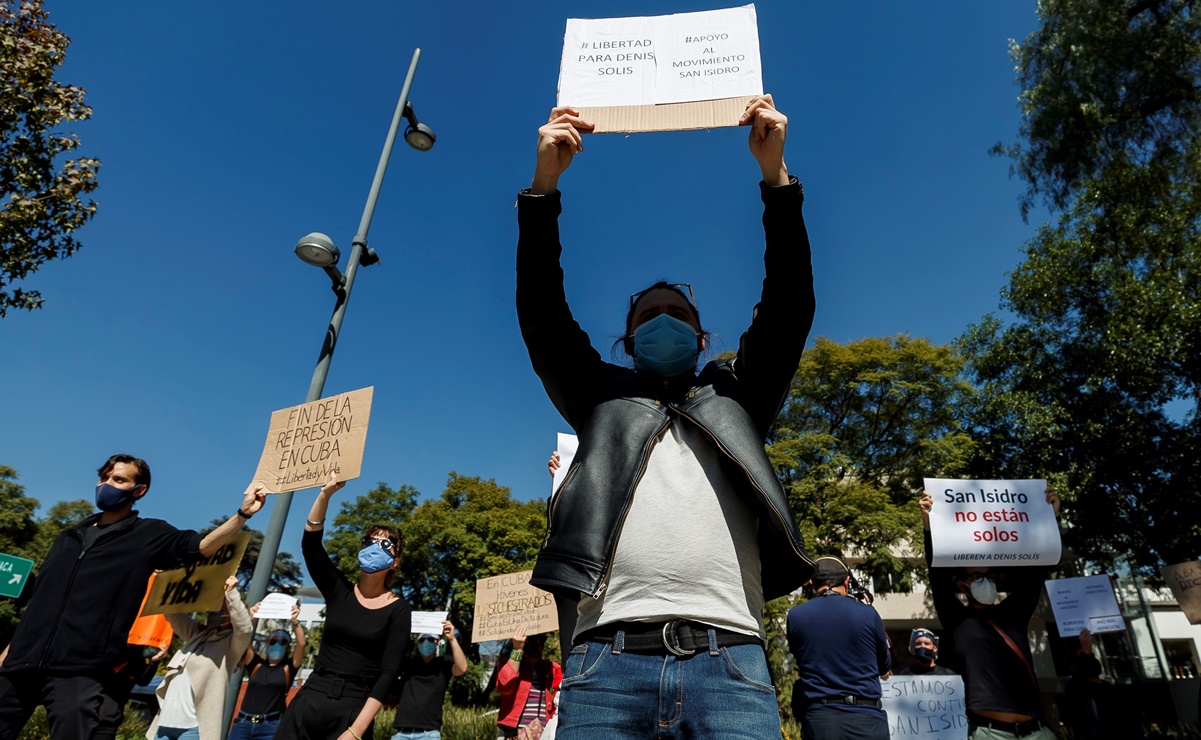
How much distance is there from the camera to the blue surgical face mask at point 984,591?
4898 mm

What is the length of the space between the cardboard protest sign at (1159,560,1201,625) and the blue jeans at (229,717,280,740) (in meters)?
9.31

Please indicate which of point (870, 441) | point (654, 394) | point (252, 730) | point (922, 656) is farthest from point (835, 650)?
point (870, 441)

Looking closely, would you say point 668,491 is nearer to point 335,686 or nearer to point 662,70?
point 662,70

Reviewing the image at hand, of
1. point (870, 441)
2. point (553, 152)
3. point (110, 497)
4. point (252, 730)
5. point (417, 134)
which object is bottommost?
point (252, 730)

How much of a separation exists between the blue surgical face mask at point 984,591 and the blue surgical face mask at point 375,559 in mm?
3845

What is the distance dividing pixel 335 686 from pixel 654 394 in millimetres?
3125

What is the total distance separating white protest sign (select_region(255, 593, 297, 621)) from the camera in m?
7.06

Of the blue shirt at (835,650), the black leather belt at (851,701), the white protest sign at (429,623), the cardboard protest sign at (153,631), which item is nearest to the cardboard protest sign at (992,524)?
the blue shirt at (835,650)

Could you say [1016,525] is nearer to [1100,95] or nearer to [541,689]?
[541,689]

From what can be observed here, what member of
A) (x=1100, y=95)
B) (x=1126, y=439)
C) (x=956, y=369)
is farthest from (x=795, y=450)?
(x=1100, y=95)

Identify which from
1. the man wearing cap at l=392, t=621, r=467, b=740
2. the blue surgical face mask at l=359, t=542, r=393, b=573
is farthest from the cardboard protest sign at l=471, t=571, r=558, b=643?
the blue surgical face mask at l=359, t=542, r=393, b=573

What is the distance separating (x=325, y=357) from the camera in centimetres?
831

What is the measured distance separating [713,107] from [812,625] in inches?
132

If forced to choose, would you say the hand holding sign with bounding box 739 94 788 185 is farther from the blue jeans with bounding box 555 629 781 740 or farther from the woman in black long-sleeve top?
the woman in black long-sleeve top
